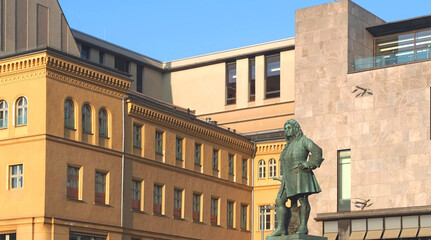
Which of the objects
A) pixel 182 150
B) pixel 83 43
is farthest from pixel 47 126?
pixel 83 43

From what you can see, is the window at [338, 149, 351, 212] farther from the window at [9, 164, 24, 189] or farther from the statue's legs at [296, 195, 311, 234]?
the statue's legs at [296, 195, 311, 234]

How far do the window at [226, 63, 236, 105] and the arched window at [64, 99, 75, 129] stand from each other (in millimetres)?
30161

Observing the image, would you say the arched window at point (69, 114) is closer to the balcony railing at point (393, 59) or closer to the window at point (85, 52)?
the balcony railing at point (393, 59)

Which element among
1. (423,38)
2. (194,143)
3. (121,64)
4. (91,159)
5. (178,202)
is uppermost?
(121,64)

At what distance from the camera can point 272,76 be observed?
85.5 meters

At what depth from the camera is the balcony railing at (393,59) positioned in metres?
64.4

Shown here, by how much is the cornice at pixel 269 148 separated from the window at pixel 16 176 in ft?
83.4

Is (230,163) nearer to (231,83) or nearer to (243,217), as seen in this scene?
(243,217)

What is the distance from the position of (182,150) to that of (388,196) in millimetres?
15326

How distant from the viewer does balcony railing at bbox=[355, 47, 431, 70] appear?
6438 cm

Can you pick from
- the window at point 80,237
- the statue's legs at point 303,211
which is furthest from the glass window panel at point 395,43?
the statue's legs at point 303,211

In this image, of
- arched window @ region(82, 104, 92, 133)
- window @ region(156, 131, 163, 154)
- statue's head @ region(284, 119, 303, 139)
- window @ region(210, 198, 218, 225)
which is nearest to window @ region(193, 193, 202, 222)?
window @ region(210, 198, 218, 225)

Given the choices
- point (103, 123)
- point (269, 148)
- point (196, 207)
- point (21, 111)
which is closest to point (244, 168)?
point (269, 148)

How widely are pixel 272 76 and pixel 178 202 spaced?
20.3 metres
